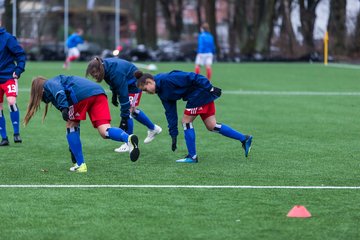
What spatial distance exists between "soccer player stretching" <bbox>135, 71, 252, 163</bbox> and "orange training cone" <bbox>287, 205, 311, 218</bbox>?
369cm

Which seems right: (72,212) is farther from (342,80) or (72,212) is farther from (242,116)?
(342,80)

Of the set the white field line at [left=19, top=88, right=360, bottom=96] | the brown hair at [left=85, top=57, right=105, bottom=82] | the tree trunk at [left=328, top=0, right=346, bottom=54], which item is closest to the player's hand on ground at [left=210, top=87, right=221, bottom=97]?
the brown hair at [left=85, top=57, right=105, bottom=82]

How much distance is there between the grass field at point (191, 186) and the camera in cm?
801

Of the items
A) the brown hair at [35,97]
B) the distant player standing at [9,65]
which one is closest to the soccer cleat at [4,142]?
the distant player standing at [9,65]

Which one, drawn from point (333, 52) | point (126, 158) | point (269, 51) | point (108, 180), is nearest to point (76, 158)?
point (108, 180)

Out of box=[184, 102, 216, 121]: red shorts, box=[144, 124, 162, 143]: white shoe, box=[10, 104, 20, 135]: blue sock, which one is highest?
box=[184, 102, 216, 121]: red shorts

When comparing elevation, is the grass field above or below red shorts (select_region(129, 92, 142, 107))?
below

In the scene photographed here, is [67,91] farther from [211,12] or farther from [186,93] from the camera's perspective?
[211,12]

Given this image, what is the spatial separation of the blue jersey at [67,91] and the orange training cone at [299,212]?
3.36 metres

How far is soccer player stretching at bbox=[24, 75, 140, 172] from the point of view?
423 inches

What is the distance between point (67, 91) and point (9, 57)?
3690 mm

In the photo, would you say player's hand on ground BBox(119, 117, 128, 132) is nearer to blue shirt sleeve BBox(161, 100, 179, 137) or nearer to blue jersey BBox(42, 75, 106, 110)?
blue shirt sleeve BBox(161, 100, 179, 137)

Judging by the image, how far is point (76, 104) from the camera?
11.1 meters

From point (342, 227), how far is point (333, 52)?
159 ft
